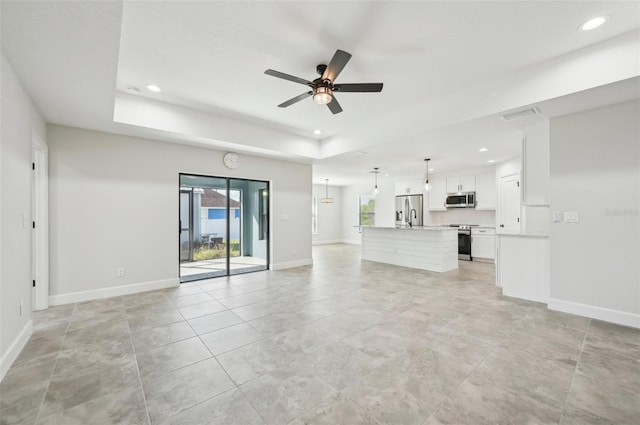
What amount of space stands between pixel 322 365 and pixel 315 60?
3.06m

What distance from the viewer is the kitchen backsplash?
7.72 m

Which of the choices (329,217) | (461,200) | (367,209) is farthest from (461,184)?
(329,217)

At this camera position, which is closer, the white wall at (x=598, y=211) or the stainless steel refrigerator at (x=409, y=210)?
the white wall at (x=598, y=211)

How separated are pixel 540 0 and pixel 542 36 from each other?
1.86ft

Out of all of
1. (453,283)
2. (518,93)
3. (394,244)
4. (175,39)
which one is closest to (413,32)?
(518,93)

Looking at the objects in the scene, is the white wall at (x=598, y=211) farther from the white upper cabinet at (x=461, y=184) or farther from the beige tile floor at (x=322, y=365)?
the white upper cabinet at (x=461, y=184)

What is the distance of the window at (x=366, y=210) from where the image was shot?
11427 millimetres

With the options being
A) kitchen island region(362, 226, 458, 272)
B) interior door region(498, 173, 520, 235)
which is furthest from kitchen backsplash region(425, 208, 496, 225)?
kitchen island region(362, 226, 458, 272)

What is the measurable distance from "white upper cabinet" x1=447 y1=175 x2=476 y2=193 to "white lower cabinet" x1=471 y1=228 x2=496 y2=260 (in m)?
1.23

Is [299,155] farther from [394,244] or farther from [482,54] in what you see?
[482,54]

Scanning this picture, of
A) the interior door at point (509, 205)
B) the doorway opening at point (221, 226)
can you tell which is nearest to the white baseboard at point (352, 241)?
the interior door at point (509, 205)

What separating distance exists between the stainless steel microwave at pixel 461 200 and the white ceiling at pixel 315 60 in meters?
3.25

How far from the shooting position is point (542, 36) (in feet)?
8.52

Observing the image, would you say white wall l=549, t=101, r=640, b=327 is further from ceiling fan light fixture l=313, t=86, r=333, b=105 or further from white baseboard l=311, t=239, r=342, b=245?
white baseboard l=311, t=239, r=342, b=245
